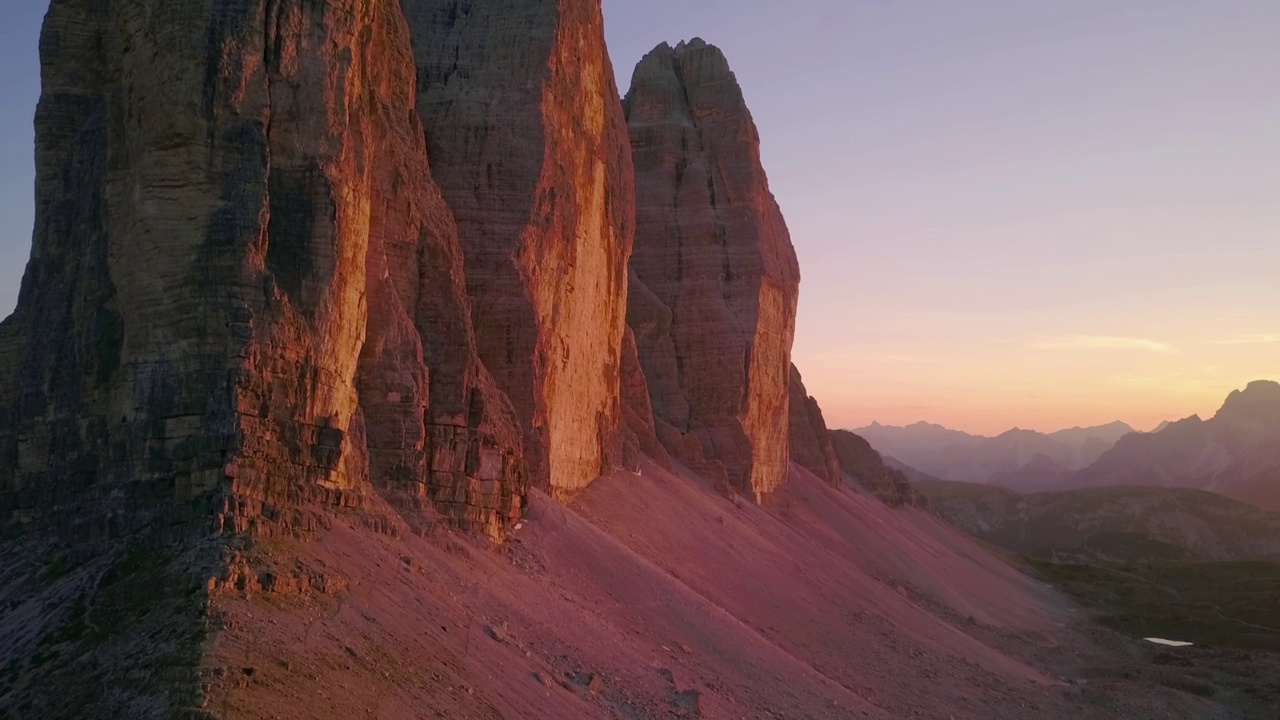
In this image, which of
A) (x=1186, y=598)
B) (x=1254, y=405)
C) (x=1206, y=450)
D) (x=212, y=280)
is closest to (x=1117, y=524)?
(x=1186, y=598)

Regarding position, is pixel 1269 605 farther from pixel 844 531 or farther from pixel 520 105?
pixel 520 105

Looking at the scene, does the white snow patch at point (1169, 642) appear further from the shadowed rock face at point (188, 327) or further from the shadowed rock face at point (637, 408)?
the shadowed rock face at point (188, 327)

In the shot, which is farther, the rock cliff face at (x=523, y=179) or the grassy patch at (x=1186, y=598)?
the grassy patch at (x=1186, y=598)

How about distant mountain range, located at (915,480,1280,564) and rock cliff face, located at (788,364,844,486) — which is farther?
distant mountain range, located at (915,480,1280,564)

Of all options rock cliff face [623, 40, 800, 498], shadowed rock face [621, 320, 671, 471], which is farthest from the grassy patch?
shadowed rock face [621, 320, 671, 471]

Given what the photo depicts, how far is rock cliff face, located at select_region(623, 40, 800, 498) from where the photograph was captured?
43.7m

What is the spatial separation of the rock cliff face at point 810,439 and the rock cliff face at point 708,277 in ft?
31.8

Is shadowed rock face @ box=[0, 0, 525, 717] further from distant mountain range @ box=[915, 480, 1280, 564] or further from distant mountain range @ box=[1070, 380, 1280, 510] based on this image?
distant mountain range @ box=[1070, 380, 1280, 510]

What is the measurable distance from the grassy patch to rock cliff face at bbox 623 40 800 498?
19.9 meters

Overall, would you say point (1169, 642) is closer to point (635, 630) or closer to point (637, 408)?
point (637, 408)

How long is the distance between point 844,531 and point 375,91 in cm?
3276

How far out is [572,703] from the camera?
53.6 feet

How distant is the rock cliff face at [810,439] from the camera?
59644mm

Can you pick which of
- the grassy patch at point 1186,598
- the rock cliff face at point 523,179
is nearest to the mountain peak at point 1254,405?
the grassy patch at point 1186,598
